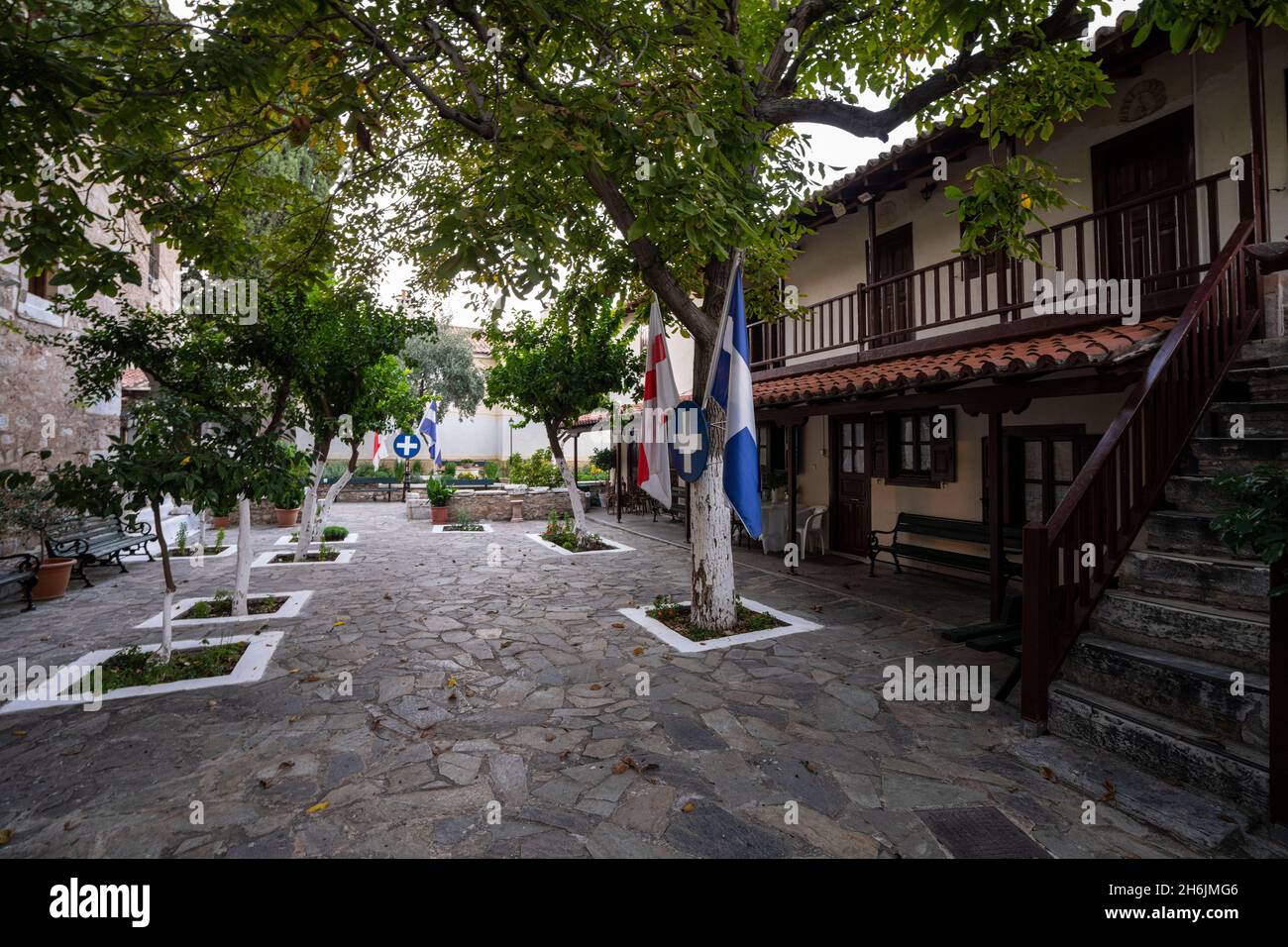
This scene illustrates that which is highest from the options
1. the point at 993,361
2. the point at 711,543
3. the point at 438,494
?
the point at 993,361

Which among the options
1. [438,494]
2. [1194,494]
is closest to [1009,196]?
[1194,494]

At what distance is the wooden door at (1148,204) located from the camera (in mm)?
5984

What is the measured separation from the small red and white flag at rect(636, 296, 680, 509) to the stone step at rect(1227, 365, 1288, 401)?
4.53m

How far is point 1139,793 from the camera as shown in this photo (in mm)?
3068

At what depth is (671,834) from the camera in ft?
9.36

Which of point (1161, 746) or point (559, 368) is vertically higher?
point (559, 368)

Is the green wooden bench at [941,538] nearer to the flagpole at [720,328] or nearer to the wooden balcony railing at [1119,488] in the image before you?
→ the wooden balcony railing at [1119,488]

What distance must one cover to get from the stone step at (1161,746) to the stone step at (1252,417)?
2293 millimetres

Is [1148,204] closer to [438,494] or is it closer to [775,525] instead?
[775,525]

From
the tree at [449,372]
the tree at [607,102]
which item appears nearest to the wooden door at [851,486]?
the tree at [607,102]

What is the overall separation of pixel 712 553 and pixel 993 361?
10.8 ft

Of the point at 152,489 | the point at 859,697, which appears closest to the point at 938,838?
the point at 859,697

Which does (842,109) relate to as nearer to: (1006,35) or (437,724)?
(1006,35)
